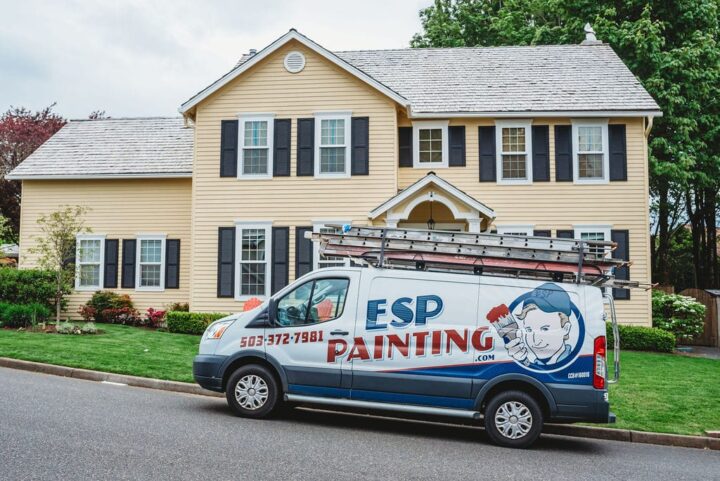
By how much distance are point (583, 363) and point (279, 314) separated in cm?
389

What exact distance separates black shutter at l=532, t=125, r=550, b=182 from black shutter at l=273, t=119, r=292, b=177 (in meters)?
7.09

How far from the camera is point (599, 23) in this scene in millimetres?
24938

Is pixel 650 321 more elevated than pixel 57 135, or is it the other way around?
pixel 57 135

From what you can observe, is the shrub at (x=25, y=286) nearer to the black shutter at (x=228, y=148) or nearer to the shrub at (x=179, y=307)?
the shrub at (x=179, y=307)

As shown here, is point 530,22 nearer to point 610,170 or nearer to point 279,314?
point 610,170

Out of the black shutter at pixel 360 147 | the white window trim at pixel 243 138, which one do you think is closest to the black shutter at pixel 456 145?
the black shutter at pixel 360 147

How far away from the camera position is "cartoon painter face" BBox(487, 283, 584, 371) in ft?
26.7

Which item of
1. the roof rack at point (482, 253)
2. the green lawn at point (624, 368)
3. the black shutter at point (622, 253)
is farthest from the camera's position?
the black shutter at point (622, 253)

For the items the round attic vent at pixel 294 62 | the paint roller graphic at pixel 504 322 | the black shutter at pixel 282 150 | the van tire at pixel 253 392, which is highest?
the round attic vent at pixel 294 62

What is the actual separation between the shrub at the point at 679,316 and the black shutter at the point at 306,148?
1082cm

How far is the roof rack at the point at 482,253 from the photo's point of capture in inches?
330

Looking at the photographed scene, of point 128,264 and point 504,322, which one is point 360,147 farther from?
point 504,322

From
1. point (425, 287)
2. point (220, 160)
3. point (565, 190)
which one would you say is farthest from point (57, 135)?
point (425, 287)

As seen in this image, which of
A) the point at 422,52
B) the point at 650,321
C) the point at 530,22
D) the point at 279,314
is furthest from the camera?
the point at 530,22
